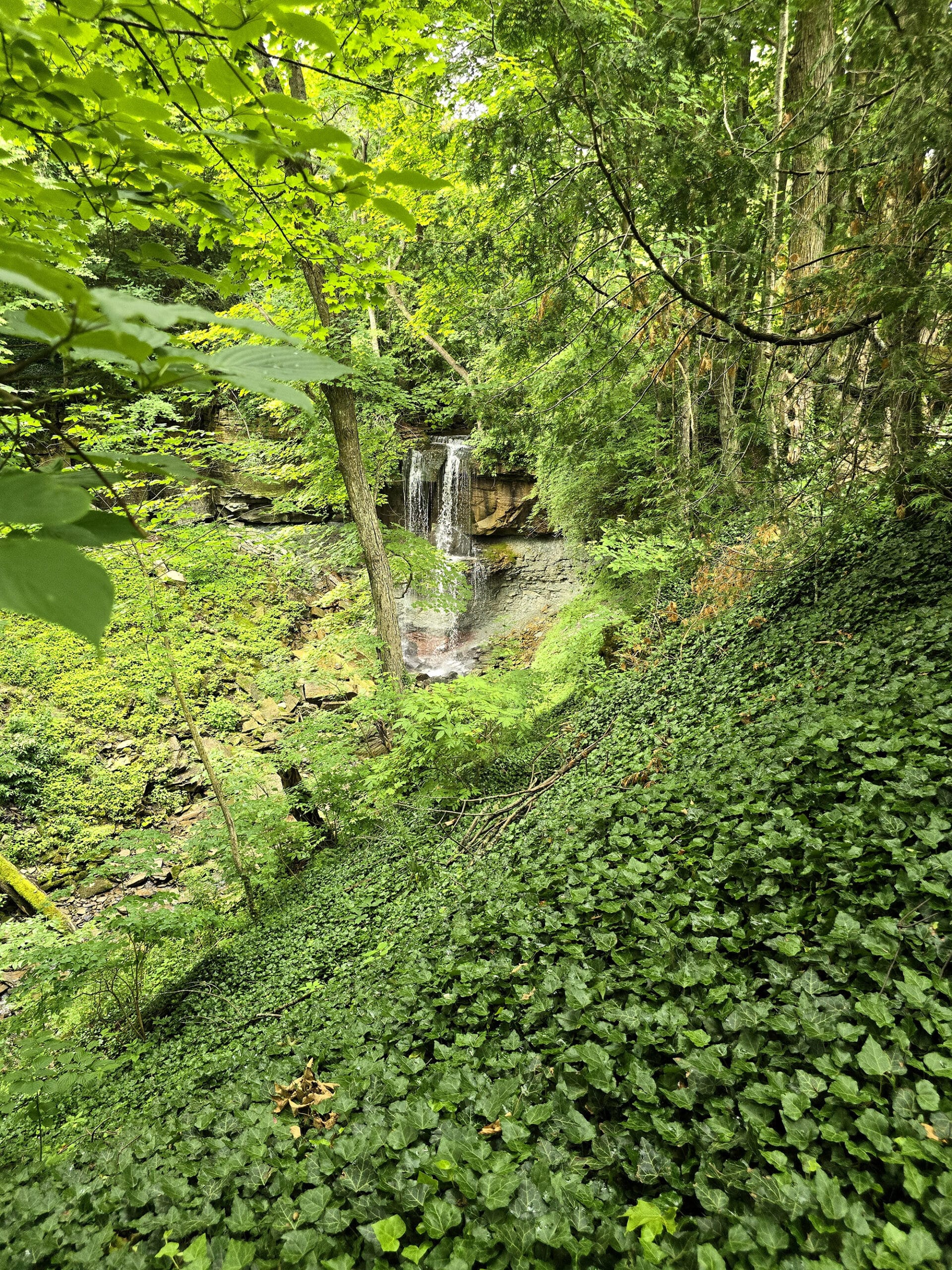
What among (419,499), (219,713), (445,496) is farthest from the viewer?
(419,499)

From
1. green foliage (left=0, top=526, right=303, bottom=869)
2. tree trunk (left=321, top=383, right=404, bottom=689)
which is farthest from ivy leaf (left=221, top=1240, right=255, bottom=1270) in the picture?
tree trunk (left=321, top=383, right=404, bottom=689)

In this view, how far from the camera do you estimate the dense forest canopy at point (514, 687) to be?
1.31 metres

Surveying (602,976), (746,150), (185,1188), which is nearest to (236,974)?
(185,1188)

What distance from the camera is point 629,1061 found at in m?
1.89

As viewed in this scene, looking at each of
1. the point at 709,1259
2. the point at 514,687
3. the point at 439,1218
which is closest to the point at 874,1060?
the point at 709,1259

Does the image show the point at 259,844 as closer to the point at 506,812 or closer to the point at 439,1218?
the point at 506,812

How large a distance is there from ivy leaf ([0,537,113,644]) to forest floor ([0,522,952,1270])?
1.84 m

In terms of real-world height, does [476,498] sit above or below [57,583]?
below

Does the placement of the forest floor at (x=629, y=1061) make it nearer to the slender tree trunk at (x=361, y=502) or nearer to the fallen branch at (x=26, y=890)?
the slender tree trunk at (x=361, y=502)

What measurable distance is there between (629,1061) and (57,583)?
2.22 metres

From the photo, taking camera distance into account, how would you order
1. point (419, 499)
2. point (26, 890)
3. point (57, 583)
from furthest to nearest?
point (419, 499)
point (26, 890)
point (57, 583)

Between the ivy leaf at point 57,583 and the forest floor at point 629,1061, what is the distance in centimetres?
184

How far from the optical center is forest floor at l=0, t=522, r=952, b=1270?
145cm

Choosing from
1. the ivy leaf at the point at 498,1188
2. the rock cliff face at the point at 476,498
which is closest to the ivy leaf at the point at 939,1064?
the ivy leaf at the point at 498,1188
